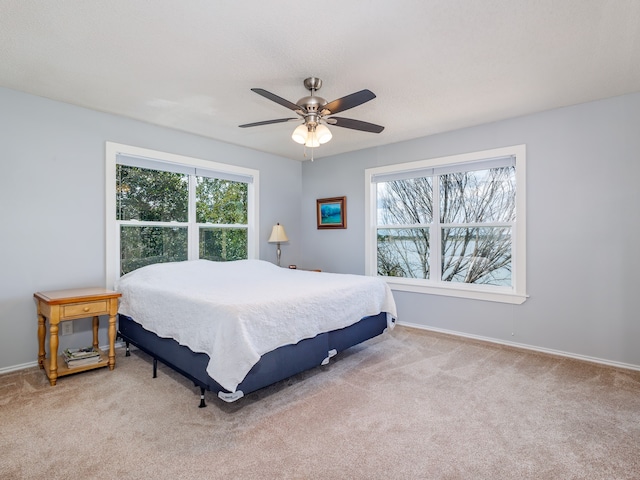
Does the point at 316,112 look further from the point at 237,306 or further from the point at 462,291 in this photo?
the point at 462,291

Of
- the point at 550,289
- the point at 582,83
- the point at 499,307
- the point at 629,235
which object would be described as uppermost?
the point at 582,83

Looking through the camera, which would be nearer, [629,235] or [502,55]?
[502,55]

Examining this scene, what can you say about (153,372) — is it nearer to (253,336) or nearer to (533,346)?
(253,336)

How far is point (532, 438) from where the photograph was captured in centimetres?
196

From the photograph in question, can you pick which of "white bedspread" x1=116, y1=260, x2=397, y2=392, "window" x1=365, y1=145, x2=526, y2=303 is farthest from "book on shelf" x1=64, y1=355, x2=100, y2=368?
"window" x1=365, y1=145, x2=526, y2=303

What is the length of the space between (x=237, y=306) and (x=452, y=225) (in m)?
2.90

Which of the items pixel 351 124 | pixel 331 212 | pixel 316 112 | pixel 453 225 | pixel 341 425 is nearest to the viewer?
pixel 341 425

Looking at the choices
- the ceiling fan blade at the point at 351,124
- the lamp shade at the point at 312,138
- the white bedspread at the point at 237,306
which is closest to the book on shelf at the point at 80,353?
the white bedspread at the point at 237,306

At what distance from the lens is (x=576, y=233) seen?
3182 mm

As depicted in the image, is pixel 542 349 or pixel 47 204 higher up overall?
pixel 47 204

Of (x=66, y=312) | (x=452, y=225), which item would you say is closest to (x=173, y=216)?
→ (x=66, y=312)

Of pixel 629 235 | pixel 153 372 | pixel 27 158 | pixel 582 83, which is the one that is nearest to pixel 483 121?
pixel 582 83

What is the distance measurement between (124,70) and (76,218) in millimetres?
1508

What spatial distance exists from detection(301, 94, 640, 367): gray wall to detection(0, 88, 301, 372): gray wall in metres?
3.82
